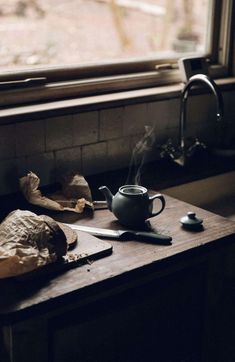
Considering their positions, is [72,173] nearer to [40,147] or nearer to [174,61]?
[40,147]

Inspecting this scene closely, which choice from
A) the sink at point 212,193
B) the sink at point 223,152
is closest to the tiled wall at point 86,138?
the sink at point 223,152

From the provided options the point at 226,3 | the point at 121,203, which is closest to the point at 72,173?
the point at 121,203

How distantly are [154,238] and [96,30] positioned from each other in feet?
3.54

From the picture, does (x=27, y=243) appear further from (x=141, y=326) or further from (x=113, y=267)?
(x=141, y=326)

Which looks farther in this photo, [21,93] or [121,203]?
[21,93]

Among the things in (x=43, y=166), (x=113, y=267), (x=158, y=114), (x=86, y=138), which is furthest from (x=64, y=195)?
(x=158, y=114)

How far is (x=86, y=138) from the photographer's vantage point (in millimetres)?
2357

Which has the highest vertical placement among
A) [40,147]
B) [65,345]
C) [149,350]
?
[40,147]

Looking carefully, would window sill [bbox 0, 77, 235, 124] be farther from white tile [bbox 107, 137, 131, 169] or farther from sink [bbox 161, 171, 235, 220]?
sink [bbox 161, 171, 235, 220]

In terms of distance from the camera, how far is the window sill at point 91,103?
84.2 inches

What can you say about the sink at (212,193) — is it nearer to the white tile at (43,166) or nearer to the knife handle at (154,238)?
the white tile at (43,166)

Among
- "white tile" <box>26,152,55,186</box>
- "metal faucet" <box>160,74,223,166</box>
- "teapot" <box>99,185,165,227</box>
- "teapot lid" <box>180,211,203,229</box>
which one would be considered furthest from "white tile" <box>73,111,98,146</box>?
"teapot lid" <box>180,211,203,229</box>

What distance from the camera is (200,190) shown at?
2.57 metres

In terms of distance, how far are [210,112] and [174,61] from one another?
0.88 ft
